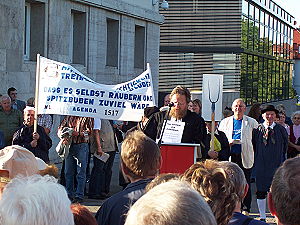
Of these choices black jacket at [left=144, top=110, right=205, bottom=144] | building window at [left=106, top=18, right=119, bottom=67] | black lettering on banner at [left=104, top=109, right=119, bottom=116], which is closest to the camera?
black jacket at [left=144, top=110, right=205, bottom=144]

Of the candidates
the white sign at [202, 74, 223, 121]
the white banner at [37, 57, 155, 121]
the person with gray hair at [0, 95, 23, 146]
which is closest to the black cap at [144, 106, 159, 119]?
the white banner at [37, 57, 155, 121]

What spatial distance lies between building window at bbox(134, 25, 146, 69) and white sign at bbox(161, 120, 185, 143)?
1284cm

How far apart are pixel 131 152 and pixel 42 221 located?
88.2 inches

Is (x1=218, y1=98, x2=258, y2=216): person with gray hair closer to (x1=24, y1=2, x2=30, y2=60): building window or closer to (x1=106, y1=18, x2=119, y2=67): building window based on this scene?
(x1=24, y1=2, x2=30, y2=60): building window

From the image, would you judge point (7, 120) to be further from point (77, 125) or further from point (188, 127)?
point (188, 127)

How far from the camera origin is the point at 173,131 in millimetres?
8539

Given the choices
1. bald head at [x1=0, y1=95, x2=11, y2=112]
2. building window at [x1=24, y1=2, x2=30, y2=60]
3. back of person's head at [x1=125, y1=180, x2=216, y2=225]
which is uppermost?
building window at [x1=24, y1=2, x2=30, y2=60]

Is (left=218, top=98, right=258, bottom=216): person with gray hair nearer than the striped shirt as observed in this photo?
Yes

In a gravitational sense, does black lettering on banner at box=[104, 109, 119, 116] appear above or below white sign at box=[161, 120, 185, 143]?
above

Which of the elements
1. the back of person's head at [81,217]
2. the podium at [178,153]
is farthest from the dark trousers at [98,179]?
the back of person's head at [81,217]

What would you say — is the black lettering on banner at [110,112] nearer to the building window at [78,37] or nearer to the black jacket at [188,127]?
the black jacket at [188,127]

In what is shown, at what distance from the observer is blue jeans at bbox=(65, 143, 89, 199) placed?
34.9 feet

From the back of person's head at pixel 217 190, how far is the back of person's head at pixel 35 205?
3.57 feet

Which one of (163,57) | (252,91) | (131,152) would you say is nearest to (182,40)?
(163,57)
